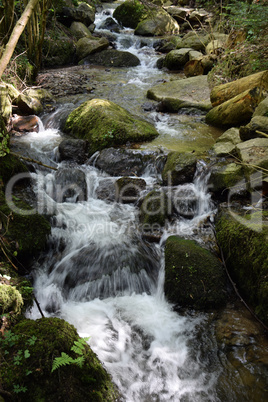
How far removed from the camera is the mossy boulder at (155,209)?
195 inches

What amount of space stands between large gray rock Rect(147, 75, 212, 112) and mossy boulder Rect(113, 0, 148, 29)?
1249 centimetres

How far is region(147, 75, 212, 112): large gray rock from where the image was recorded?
8688mm

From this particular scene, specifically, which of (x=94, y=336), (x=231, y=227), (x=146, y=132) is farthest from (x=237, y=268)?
(x=146, y=132)

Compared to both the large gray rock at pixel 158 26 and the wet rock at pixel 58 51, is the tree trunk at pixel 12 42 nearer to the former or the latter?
the wet rock at pixel 58 51

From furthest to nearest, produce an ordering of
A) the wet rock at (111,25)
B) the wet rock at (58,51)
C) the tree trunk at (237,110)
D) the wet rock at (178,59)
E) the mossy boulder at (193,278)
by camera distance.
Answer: the wet rock at (111,25) < the wet rock at (58,51) < the wet rock at (178,59) < the tree trunk at (237,110) < the mossy boulder at (193,278)

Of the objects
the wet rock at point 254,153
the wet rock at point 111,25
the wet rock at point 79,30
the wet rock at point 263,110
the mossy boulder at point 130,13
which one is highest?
the mossy boulder at point 130,13

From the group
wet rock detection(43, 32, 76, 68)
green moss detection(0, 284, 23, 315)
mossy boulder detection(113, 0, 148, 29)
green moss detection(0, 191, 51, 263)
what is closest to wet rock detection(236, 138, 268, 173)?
green moss detection(0, 191, 51, 263)

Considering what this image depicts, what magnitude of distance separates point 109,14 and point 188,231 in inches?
835

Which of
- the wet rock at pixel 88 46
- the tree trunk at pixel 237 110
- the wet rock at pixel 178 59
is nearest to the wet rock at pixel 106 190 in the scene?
the tree trunk at pixel 237 110

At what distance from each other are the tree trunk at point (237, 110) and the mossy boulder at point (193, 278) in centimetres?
411

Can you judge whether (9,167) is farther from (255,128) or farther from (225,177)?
(255,128)

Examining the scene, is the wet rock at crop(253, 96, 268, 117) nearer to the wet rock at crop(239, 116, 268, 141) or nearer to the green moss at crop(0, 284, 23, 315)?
the wet rock at crop(239, 116, 268, 141)

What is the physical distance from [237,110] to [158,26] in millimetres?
14077

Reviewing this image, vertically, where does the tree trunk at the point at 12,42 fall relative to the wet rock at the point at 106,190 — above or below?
above
